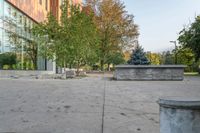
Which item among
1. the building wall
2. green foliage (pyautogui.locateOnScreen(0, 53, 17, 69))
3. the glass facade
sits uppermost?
the building wall

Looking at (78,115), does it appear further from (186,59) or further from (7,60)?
(186,59)

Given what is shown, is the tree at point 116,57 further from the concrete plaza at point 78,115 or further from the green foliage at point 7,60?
the concrete plaza at point 78,115

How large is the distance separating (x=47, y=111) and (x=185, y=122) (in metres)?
4.86

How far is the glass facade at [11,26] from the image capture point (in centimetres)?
2588

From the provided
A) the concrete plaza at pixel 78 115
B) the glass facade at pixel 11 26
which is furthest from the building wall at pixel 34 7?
the concrete plaza at pixel 78 115

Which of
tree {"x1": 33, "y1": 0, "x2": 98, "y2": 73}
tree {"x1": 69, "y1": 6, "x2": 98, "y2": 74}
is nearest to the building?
tree {"x1": 33, "y1": 0, "x2": 98, "y2": 73}

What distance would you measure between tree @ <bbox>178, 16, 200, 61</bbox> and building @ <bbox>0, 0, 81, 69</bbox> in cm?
1593

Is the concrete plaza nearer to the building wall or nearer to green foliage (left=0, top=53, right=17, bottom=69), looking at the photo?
green foliage (left=0, top=53, right=17, bottom=69)

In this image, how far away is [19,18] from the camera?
99.0 ft

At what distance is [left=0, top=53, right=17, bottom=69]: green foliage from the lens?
2592 cm

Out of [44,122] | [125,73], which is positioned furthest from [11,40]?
[44,122]

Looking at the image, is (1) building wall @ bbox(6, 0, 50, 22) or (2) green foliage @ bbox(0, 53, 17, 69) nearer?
(2) green foliage @ bbox(0, 53, 17, 69)

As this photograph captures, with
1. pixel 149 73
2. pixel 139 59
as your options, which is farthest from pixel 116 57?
pixel 149 73

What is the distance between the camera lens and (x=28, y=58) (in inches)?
1276
